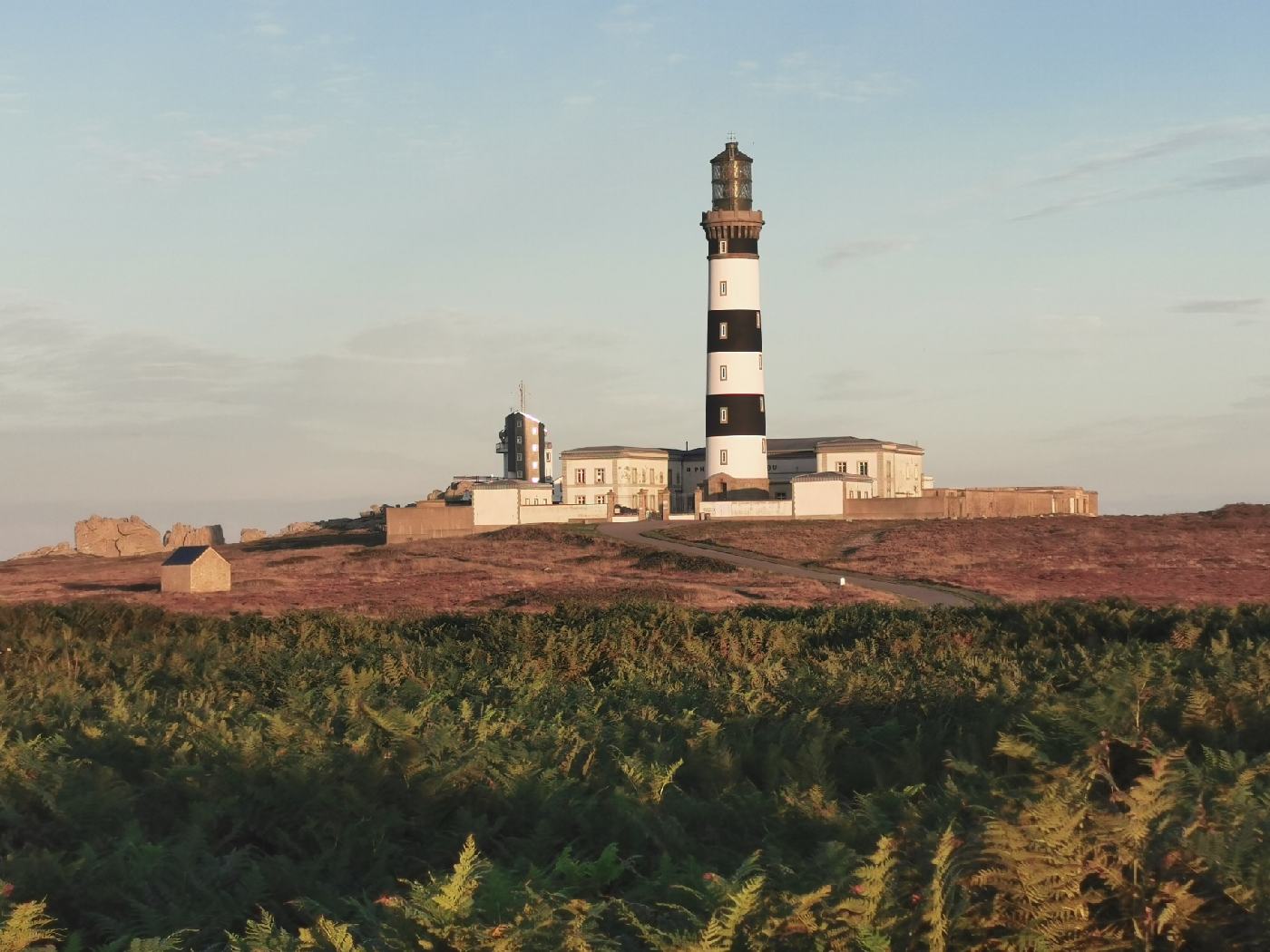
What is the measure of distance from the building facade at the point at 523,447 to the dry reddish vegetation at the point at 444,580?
39316 millimetres

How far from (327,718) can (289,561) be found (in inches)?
2239

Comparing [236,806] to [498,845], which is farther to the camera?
[236,806]

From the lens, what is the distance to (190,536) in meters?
112

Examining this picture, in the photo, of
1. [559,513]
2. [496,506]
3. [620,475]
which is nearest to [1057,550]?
[559,513]

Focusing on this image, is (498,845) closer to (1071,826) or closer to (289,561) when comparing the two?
(1071,826)

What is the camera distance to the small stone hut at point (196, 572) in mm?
49375

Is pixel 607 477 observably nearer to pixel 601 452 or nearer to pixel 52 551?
pixel 601 452

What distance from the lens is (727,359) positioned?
79438 mm

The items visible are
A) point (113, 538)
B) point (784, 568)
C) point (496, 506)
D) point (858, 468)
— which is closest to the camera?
point (784, 568)

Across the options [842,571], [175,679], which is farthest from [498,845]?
[842,571]

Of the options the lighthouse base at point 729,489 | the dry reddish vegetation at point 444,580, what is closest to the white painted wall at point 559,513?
the dry reddish vegetation at point 444,580

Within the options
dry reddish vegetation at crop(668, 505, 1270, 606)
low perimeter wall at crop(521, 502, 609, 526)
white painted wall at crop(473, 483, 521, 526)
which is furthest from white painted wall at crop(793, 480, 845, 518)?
white painted wall at crop(473, 483, 521, 526)

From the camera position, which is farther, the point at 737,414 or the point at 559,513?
the point at 559,513

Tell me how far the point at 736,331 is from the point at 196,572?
128 ft
